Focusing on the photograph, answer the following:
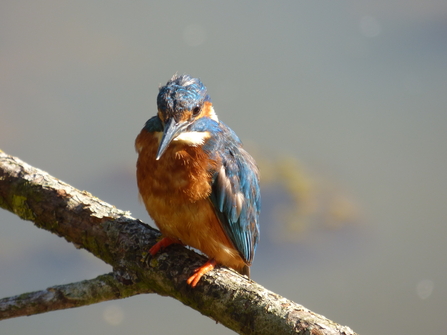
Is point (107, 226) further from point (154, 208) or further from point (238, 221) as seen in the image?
point (238, 221)

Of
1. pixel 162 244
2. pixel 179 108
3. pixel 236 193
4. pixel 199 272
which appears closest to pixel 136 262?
pixel 162 244

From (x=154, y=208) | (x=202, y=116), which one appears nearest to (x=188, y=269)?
(x=154, y=208)

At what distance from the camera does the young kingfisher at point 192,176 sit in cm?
151

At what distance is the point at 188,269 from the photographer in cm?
151

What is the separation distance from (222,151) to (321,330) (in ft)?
2.16

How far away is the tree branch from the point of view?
1.26 m

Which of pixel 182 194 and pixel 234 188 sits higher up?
pixel 234 188

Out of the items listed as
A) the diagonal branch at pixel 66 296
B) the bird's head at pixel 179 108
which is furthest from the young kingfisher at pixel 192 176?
the diagonal branch at pixel 66 296

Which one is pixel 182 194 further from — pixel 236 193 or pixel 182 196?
pixel 236 193

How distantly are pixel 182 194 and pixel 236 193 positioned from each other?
0.20m

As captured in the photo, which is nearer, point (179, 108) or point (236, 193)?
point (179, 108)

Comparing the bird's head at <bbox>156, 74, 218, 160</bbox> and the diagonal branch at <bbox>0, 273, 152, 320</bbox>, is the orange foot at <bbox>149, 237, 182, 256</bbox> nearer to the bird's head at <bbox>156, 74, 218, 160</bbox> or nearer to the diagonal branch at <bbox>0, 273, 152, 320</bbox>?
the diagonal branch at <bbox>0, 273, 152, 320</bbox>

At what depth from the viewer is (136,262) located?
5.14 feet

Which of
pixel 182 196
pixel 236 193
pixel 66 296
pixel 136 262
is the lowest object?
pixel 66 296
